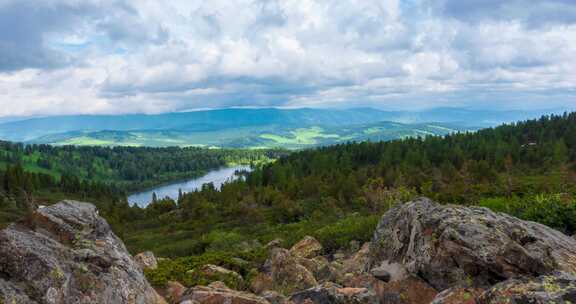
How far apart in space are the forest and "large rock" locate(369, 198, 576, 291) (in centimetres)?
1049

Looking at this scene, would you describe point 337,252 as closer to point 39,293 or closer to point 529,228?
point 529,228

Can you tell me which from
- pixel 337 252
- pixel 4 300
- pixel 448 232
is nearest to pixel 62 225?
pixel 4 300

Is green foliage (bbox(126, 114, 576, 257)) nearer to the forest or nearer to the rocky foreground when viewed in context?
the forest

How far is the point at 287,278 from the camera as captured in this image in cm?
2262

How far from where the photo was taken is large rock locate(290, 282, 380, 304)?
14258 mm

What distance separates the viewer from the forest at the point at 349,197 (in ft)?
129

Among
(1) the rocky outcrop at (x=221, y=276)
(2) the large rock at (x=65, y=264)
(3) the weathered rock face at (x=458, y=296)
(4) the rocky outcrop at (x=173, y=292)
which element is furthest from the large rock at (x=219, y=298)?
(3) the weathered rock face at (x=458, y=296)

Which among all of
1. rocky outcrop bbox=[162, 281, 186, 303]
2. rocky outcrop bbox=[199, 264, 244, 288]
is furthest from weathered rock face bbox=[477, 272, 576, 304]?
rocky outcrop bbox=[199, 264, 244, 288]

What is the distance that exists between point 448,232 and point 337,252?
20862mm

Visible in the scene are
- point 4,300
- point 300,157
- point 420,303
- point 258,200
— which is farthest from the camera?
point 300,157

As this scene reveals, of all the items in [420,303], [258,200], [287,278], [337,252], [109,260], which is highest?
[109,260]

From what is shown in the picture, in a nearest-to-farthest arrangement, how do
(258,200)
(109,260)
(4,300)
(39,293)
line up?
(4,300)
(39,293)
(109,260)
(258,200)

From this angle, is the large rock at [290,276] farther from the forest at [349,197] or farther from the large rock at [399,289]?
the forest at [349,197]

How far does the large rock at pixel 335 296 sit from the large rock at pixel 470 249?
3.27 meters
